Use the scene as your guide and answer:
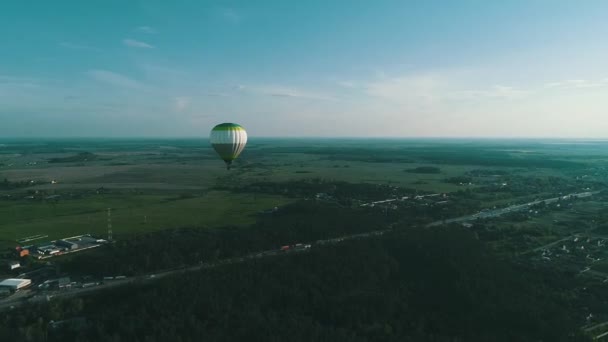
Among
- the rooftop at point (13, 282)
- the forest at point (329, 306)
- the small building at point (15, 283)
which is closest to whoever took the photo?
the forest at point (329, 306)

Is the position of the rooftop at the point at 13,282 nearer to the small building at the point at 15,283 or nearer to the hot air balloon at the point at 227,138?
the small building at the point at 15,283

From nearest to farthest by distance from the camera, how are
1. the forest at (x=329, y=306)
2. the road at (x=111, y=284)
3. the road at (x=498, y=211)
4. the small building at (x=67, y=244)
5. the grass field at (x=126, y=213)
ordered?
the forest at (x=329, y=306) → the road at (x=111, y=284) → the small building at (x=67, y=244) → the grass field at (x=126, y=213) → the road at (x=498, y=211)

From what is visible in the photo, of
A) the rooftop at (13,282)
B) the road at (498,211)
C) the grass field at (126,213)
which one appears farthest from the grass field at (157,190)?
the rooftop at (13,282)

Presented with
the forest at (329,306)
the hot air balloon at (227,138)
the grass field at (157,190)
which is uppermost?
the hot air balloon at (227,138)

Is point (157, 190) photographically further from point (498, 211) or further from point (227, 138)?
point (498, 211)

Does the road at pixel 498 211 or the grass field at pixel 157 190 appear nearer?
the grass field at pixel 157 190

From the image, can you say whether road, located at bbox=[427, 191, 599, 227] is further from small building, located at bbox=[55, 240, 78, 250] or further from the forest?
small building, located at bbox=[55, 240, 78, 250]

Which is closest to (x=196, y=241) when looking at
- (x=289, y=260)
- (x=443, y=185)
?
(x=289, y=260)
